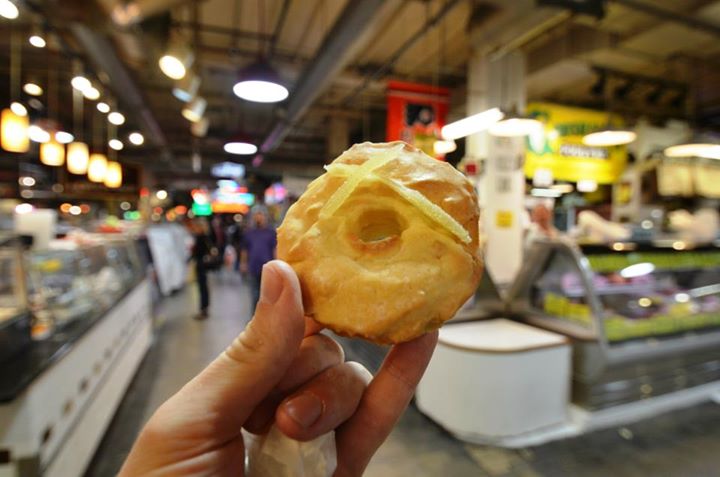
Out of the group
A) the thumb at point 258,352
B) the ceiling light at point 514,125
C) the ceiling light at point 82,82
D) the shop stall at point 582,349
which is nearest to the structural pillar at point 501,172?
the ceiling light at point 514,125

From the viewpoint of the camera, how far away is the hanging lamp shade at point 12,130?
510cm

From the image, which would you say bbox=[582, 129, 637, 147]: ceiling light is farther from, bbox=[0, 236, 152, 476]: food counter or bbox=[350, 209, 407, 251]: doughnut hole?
bbox=[0, 236, 152, 476]: food counter

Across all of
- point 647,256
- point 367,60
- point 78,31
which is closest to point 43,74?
point 78,31

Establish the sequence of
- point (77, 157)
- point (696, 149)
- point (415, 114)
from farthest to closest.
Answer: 1. point (415, 114)
2. point (77, 157)
3. point (696, 149)

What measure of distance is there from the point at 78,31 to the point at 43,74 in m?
6.17

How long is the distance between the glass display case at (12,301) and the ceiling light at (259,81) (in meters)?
3.49

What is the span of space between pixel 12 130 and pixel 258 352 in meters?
6.36

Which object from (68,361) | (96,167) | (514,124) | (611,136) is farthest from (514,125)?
(96,167)

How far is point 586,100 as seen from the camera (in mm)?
10852

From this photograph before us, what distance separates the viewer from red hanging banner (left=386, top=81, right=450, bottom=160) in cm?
789

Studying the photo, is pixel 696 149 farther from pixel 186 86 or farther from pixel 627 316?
pixel 186 86

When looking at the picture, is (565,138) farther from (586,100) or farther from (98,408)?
(98,408)

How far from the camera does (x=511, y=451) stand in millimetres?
3383

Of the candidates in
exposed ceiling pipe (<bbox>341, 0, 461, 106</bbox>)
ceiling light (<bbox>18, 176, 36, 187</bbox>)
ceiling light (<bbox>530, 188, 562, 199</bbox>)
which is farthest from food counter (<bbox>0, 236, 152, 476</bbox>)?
→ ceiling light (<bbox>530, 188, 562, 199</bbox>)
